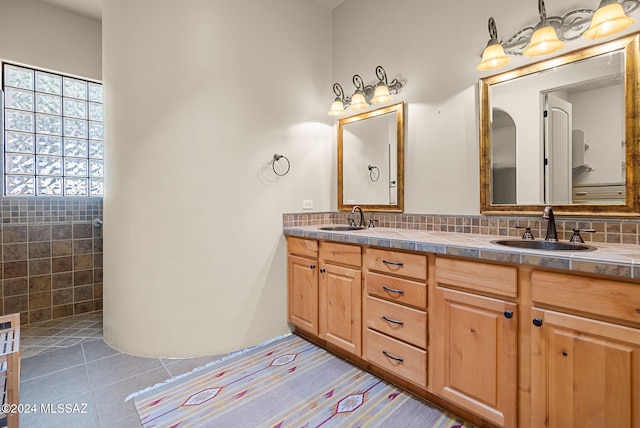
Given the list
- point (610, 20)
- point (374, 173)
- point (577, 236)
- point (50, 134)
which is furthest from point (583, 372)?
point (50, 134)

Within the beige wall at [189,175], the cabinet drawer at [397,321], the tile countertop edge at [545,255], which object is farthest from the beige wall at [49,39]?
the cabinet drawer at [397,321]

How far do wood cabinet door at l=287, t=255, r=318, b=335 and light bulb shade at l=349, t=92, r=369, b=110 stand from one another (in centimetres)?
137

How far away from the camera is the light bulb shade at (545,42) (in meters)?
1.59

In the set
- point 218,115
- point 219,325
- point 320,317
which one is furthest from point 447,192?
point 219,325

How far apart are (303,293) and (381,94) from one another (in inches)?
68.6

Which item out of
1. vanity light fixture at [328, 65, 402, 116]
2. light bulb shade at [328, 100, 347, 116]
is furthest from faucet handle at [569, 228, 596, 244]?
light bulb shade at [328, 100, 347, 116]

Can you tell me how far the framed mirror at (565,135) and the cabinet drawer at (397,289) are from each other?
0.77m

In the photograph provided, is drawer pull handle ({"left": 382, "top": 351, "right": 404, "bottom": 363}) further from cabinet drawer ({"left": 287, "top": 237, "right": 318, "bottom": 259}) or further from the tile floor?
the tile floor

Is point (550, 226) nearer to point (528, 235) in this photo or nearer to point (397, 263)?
point (528, 235)

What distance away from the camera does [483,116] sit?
200 cm

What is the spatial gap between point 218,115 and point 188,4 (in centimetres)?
81

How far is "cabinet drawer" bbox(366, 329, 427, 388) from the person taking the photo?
1.69 meters

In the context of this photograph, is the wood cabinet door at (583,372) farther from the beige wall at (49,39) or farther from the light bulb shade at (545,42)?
the beige wall at (49,39)

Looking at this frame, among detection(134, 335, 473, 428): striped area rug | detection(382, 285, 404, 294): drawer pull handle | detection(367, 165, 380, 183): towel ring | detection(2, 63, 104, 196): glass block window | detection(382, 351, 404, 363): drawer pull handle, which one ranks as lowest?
detection(134, 335, 473, 428): striped area rug
